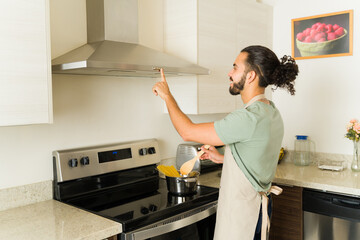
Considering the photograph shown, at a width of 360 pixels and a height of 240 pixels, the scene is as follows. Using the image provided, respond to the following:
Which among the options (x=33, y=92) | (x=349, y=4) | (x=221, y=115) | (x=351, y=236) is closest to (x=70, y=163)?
(x=33, y=92)

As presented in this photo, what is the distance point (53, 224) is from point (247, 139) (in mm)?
904

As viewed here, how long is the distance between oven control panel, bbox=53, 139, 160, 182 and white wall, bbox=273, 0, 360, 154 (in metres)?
1.35

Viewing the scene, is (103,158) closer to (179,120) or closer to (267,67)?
(179,120)

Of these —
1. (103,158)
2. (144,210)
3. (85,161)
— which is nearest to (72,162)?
(85,161)

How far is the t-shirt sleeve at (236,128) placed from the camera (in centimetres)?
143

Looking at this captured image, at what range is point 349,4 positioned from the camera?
2.63 metres

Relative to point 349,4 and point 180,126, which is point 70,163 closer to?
point 180,126

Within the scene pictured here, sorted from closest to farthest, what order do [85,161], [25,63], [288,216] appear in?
[25,63] < [85,161] < [288,216]

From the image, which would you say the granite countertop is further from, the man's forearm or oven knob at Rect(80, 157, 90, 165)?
the man's forearm

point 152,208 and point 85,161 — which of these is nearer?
point 152,208

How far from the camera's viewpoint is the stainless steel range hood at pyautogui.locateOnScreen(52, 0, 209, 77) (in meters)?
1.61

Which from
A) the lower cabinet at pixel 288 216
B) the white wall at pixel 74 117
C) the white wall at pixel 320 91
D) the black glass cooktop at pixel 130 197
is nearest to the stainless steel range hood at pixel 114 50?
the white wall at pixel 74 117

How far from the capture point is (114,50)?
5.72ft

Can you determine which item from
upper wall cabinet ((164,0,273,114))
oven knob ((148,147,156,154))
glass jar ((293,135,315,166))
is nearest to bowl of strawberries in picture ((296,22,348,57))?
upper wall cabinet ((164,0,273,114))
